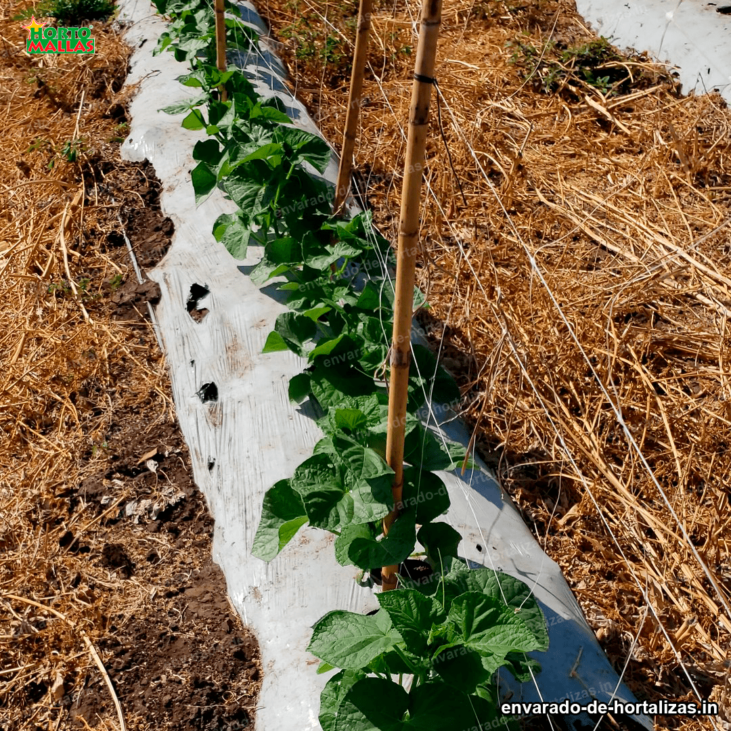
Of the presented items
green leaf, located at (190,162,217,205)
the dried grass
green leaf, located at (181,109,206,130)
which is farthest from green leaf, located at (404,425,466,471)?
green leaf, located at (181,109,206,130)

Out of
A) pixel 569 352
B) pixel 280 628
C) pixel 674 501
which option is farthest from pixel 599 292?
pixel 280 628

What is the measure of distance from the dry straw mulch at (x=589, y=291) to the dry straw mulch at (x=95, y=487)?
989 mm

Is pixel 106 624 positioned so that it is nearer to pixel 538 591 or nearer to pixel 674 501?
pixel 538 591

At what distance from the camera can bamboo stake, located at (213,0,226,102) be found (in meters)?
2.97

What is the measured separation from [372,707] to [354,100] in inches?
70.9

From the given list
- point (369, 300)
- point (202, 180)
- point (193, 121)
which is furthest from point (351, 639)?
point (193, 121)

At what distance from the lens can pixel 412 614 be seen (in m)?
1.31

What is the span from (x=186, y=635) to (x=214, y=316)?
3.57 feet

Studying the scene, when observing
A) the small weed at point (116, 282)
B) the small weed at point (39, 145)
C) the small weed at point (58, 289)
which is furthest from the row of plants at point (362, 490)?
the small weed at point (39, 145)

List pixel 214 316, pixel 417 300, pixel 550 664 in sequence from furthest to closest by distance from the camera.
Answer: pixel 214 316 < pixel 417 300 < pixel 550 664

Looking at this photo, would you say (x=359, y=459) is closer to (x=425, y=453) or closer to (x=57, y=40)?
(x=425, y=453)

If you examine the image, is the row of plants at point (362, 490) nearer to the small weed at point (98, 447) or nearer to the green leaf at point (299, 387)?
the green leaf at point (299, 387)

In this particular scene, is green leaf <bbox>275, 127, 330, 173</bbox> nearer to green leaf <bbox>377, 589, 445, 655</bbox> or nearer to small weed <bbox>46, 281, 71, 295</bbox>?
small weed <bbox>46, 281, 71, 295</bbox>

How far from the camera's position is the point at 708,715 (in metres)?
1.68
